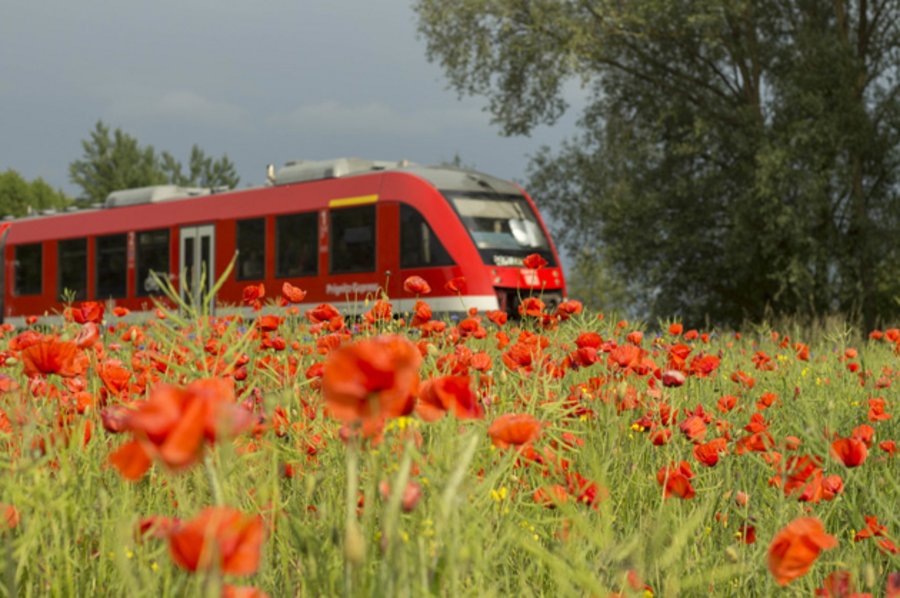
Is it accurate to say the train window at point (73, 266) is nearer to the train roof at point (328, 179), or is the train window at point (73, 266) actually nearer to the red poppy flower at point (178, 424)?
the train roof at point (328, 179)

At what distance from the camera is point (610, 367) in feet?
11.3

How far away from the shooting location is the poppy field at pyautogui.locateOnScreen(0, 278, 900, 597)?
1.07 m

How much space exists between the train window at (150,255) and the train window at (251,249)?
59.6 inches

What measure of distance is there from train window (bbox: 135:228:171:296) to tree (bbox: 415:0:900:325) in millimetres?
8516

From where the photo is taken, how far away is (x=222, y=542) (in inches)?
37.9

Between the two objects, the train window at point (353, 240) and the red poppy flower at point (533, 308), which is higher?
the train window at point (353, 240)

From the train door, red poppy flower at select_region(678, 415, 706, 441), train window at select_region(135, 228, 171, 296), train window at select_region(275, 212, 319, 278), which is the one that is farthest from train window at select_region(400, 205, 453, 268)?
red poppy flower at select_region(678, 415, 706, 441)

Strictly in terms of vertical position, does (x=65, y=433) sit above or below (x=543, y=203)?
below

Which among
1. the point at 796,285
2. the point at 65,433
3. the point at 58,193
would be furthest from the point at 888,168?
the point at 58,193

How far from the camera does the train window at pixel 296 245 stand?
14992mm

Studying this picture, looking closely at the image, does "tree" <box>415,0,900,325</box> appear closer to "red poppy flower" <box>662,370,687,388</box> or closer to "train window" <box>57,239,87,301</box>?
"train window" <box>57,239,87,301</box>

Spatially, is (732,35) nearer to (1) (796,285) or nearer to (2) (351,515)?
(1) (796,285)

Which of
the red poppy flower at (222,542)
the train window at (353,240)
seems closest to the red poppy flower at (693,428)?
the red poppy flower at (222,542)

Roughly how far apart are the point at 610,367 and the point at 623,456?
14.3 inches
